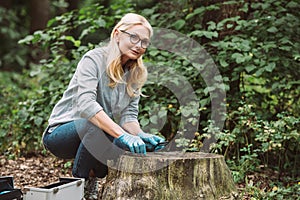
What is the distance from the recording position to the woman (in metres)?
2.74

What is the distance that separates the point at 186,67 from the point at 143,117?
0.59 metres

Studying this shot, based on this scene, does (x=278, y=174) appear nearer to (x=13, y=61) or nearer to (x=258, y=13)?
(x=258, y=13)

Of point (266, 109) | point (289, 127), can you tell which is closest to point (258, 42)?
point (266, 109)

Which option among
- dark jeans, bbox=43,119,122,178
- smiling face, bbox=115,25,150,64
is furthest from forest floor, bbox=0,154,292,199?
smiling face, bbox=115,25,150,64

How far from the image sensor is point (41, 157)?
472 cm

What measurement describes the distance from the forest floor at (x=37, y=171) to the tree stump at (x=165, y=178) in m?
0.87

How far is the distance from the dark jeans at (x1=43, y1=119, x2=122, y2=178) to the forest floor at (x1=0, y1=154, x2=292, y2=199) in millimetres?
747

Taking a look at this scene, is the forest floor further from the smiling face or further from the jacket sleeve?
the smiling face

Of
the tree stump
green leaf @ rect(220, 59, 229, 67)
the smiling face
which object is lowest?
the tree stump

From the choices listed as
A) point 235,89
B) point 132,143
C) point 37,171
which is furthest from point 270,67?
point 37,171

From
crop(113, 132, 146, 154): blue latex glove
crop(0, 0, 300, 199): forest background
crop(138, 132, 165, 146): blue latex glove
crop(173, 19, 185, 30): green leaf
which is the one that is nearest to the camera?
crop(113, 132, 146, 154): blue latex glove

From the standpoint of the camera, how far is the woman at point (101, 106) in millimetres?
2742

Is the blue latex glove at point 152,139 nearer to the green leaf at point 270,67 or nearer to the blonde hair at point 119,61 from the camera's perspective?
the blonde hair at point 119,61

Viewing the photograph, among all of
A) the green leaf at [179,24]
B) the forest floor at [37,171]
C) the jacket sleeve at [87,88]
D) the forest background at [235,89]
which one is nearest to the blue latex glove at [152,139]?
the jacket sleeve at [87,88]
